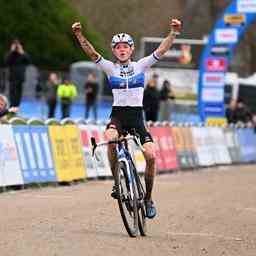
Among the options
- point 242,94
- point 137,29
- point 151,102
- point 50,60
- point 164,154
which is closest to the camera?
point 164,154

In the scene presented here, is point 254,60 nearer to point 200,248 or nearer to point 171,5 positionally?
point 171,5

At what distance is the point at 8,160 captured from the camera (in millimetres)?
17312

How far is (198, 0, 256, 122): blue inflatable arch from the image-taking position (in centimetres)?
3466

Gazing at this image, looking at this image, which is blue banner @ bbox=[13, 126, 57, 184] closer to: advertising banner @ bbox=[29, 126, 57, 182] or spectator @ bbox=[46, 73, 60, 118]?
advertising banner @ bbox=[29, 126, 57, 182]

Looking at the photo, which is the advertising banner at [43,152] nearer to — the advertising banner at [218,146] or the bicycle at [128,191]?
the bicycle at [128,191]

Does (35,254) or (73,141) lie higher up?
(35,254)

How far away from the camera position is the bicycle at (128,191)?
1124 centimetres

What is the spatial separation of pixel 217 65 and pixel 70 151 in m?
16.2

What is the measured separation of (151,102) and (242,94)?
2749 centimetres

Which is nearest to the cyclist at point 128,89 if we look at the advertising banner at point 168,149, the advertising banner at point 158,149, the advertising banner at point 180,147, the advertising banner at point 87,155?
the advertising banner at point 87,155

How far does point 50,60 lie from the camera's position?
48.6 m

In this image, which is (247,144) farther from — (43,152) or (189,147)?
(43,152)

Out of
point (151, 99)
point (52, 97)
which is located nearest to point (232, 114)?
point (52, 97)

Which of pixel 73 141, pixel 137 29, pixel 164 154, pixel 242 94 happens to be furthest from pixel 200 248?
pixel 137 29
